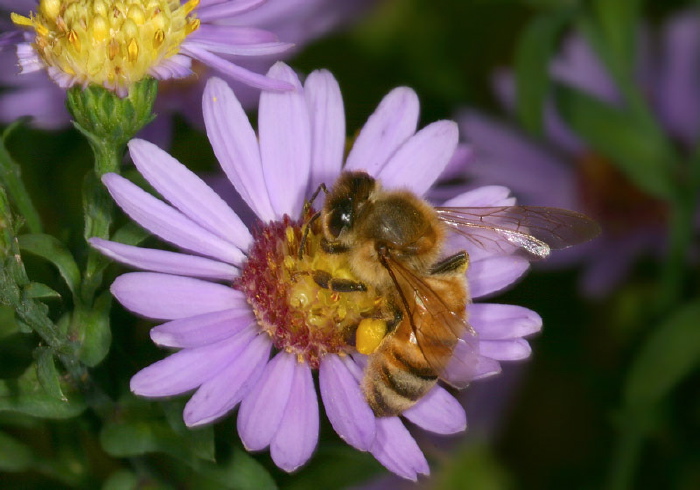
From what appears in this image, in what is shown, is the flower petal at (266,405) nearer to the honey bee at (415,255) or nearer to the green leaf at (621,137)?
the honey bee at (415,255)

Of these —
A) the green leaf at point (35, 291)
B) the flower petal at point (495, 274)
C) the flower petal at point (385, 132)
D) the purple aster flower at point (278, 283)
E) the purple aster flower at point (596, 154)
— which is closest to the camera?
the green leaf at point (35, 291)

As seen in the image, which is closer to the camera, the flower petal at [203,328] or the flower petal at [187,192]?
the flower petal at [203,328]

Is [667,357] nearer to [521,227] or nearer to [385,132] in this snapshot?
[521,227]

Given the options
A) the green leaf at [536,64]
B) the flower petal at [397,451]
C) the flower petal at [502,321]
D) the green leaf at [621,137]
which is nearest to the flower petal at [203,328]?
the flower petal at [397,451]

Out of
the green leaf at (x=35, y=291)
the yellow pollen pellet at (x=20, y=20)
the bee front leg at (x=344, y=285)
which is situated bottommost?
the bee front leg at (x=344, y=285)

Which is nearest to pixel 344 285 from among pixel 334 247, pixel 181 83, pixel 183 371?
pixel 334 247

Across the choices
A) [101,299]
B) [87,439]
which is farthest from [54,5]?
[87,439]
